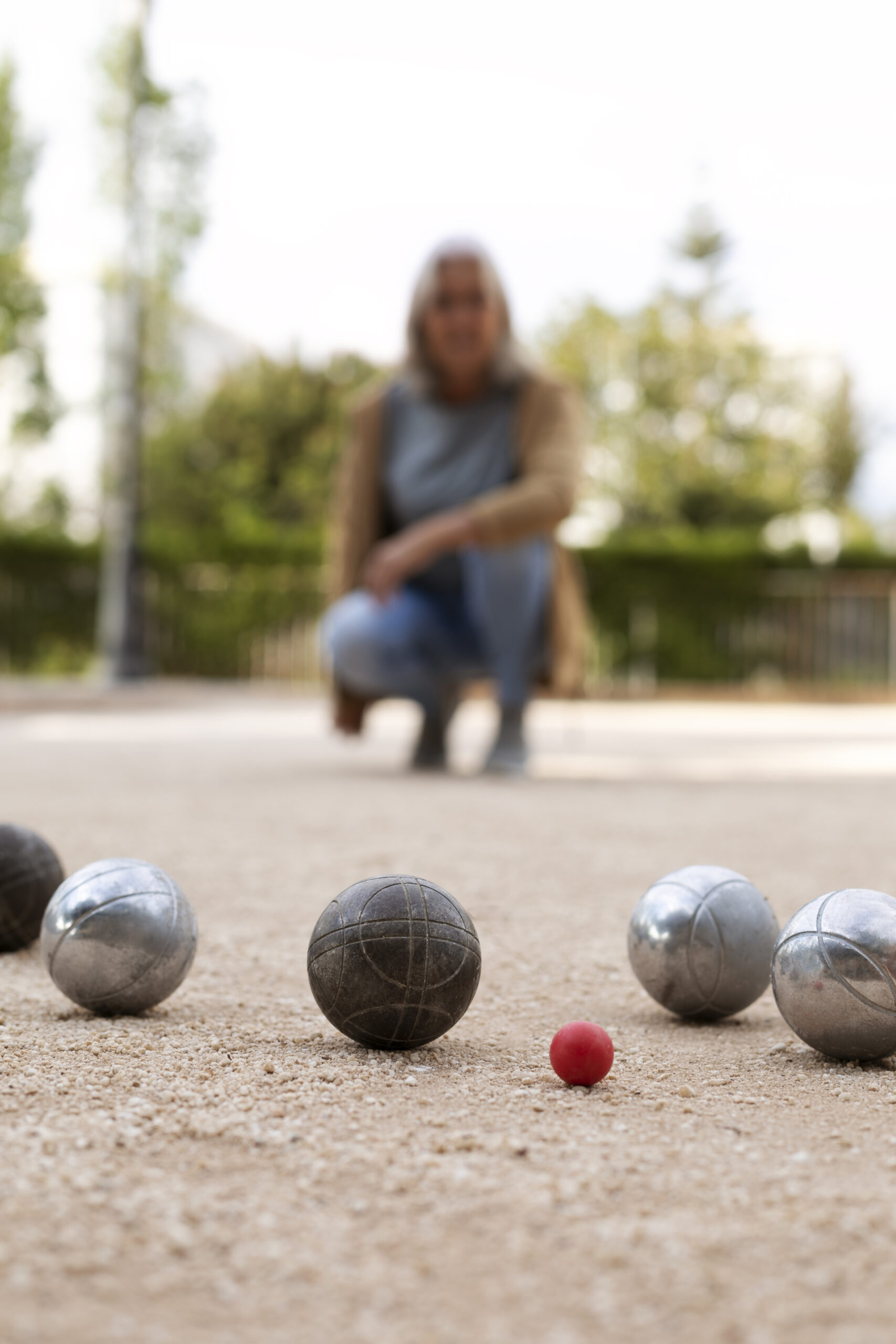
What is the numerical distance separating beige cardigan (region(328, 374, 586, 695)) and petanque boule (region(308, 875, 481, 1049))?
419cm

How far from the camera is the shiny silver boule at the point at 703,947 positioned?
2.23 meters

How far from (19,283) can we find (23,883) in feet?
52.8

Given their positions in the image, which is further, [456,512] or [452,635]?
[452,635]

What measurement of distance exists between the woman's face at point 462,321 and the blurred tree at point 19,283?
11.9 metres

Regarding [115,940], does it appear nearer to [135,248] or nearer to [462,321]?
[462,321]

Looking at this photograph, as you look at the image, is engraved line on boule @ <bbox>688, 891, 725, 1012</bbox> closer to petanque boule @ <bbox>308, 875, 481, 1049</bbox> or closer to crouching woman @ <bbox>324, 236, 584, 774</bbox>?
petanque boule @ <bbox>308, 875, 481, 1049</bbox>

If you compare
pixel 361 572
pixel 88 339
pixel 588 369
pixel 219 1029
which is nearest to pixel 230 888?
pixel 219 1029

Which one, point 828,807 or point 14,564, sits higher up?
point 14,564

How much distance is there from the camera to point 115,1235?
1.29 m

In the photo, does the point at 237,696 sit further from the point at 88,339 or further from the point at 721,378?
the point at 721,378

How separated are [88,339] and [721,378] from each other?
636 inches

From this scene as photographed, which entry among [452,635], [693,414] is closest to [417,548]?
[452,635]

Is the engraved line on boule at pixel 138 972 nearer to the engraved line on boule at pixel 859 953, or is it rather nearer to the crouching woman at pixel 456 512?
the engraved line on boule at pixel 859 953

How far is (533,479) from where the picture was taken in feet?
19.8
